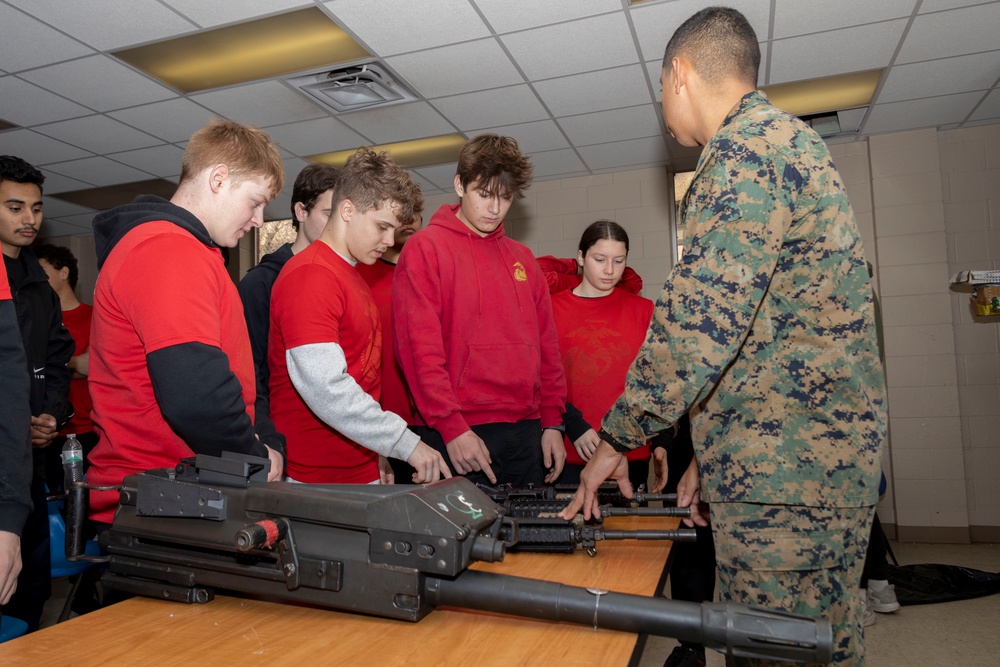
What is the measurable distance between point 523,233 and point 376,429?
454 cm

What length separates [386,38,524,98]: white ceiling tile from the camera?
363 cm

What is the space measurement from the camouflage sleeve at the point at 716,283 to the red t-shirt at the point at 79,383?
11.6 ft

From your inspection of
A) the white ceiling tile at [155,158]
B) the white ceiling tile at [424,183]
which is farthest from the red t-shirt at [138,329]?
the white ceiling tile at [424,183]

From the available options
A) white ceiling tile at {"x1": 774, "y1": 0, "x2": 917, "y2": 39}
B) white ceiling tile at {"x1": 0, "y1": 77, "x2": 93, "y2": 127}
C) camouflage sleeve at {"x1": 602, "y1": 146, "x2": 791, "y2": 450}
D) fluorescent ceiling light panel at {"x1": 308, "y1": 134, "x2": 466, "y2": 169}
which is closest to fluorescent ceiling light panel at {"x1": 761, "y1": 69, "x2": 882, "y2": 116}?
white ceiling tile at {"x1": 774, "y1": 0, "x2": 917, "y2": 39}

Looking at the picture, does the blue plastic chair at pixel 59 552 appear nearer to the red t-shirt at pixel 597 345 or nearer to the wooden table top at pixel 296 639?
the wooden table top at pixel 296 639

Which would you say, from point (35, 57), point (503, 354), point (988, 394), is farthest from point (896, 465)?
point (35, 57)

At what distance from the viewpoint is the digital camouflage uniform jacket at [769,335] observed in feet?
3.51

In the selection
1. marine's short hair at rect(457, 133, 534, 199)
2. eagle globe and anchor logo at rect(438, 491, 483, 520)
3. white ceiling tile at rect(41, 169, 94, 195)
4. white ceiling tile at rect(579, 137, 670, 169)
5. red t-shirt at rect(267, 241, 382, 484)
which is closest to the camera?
eagle globe and anchor logo at rect(438, 491, 483, 520)

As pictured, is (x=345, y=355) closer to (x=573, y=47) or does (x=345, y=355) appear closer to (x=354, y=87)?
(x=573, y=47)

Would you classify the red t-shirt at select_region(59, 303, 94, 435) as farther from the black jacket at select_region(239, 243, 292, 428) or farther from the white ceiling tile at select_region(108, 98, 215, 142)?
the black jacket at select_region(239, 243, 292, 428)

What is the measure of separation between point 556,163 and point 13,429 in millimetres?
4725

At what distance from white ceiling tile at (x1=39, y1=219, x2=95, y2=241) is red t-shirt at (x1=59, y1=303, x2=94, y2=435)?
2920 millimetres

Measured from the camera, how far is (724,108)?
1.30 metres

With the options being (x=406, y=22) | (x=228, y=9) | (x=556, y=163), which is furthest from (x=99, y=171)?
(x=556, y=163)
